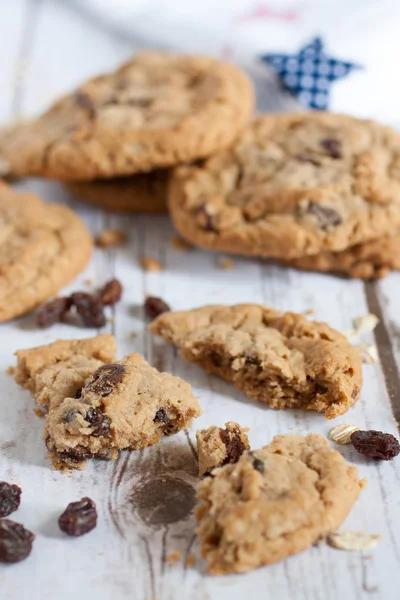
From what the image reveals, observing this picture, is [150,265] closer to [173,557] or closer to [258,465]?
[258,465]

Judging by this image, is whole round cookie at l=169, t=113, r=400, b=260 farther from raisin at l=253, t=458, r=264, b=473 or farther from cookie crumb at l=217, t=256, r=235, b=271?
raisin at l=253, t=458, r=264, b=473

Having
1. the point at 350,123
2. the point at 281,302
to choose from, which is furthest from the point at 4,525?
the point at 350,123

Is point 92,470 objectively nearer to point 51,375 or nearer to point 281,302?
point 51,375

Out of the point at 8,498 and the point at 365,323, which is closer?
the point at 8,498

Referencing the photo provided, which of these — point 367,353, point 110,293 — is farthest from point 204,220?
point 367,353

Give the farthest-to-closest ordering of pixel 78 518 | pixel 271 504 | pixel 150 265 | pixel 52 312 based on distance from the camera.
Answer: pixel 150 265
pixel 52 312
pixel 78 518
pixel 271 504

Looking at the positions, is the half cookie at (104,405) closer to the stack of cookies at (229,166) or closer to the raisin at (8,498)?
the raisin at (8,498)

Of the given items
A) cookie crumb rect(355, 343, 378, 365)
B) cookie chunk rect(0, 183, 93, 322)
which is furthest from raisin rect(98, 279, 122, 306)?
cookie crumb rect(355, 343, 378, 365)
